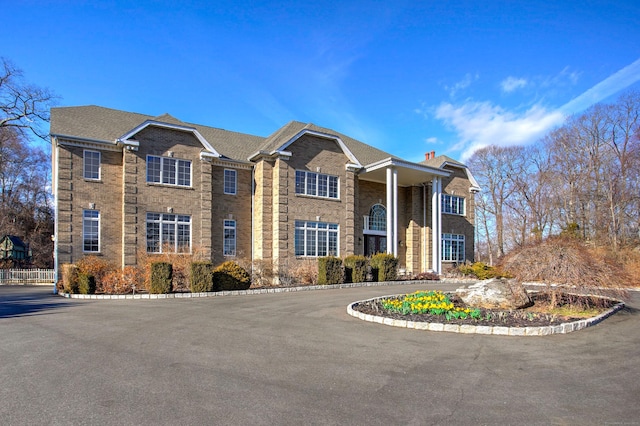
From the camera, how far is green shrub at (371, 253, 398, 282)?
21.7 metres

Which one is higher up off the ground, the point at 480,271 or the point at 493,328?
the point at 493,328

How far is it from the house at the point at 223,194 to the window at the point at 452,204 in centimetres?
120

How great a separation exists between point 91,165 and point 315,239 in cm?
1179

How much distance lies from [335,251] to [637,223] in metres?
25.6

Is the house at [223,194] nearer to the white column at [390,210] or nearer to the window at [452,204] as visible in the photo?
the white column at [390,210]

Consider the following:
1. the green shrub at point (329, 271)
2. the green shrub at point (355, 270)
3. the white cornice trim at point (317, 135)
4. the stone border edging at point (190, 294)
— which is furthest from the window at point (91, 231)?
the green shrub at point (355, 270)

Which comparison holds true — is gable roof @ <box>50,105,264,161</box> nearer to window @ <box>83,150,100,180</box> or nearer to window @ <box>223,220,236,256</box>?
window @ <box>83,150,100,180</box>

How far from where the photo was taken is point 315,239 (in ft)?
75.5

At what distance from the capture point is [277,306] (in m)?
12.8

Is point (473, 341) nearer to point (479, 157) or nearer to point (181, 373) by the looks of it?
point (181, 373)

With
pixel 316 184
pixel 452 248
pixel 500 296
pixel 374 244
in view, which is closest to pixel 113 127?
pixel 316 184

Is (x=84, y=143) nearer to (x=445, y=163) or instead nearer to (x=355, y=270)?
(x=355, y=270)

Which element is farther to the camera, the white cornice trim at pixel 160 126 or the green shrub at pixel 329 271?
the green shrub at pixel 329 271

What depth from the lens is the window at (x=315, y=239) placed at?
2239 cm
